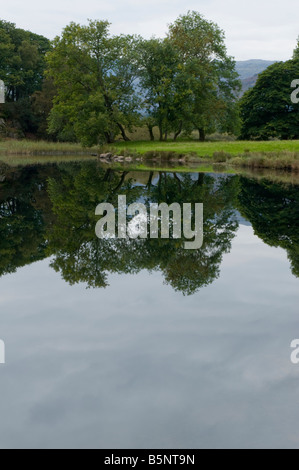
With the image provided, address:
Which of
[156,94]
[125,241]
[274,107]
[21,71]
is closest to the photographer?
[125,241]

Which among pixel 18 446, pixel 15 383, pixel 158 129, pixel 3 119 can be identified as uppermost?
pixel 3 119

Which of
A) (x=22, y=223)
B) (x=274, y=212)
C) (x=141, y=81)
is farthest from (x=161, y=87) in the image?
(x=22, y=223)

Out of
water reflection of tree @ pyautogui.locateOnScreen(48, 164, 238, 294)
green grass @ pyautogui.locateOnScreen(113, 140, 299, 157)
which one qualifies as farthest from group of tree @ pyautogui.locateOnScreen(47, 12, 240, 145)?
water reflection of tree @ pyautogui.locateOnScreen(48, 164, 238, 294)

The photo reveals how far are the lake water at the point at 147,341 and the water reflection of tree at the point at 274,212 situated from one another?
0.10 meters

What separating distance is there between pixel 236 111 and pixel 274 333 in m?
52.4

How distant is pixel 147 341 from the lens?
440cm

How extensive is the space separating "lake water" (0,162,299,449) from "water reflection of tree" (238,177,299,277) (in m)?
0.10

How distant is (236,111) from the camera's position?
54.5 metres

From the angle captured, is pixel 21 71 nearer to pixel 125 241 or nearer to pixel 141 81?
pixel 141 81

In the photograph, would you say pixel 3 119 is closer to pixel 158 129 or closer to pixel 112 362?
pixel 158 129

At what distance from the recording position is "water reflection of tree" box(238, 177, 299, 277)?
903 cm

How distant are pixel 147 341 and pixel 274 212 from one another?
8987 millimetres

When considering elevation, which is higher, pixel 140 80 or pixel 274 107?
pixel 140 80

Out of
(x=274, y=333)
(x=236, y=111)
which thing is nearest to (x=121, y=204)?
(x=274, y=333)
